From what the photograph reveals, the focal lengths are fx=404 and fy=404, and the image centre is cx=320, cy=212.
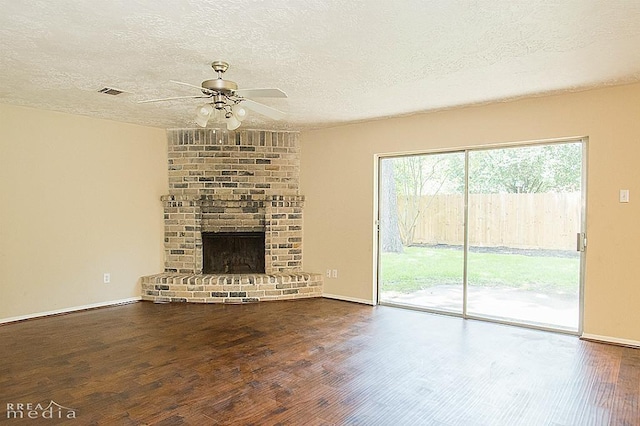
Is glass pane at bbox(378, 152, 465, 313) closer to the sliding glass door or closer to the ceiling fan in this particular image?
the sliding glass door

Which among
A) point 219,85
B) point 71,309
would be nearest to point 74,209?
point 71,309

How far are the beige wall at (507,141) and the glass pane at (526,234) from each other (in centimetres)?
19

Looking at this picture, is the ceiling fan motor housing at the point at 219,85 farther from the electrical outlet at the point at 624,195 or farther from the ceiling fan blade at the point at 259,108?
the electrical outlet at the point at 624,195

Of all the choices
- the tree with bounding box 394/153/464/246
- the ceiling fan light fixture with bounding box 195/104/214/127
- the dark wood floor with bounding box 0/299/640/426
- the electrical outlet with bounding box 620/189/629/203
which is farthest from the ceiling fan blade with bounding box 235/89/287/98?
the electrical outlet with bounding box 620/189/629/203

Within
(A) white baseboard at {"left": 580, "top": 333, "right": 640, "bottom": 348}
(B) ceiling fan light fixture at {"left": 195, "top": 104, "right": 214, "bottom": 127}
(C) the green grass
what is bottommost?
(A) white baseboard at {"left": 580, "top": 333, "right": 640, "bottom": 348}

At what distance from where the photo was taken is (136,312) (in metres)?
4.84

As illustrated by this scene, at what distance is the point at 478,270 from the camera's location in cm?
459

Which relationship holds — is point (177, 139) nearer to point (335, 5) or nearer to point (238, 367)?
point (238, 367)

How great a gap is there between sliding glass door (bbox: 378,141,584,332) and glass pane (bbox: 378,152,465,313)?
0.04ft

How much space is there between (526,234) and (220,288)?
3.76 metres

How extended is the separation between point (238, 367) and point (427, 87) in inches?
115

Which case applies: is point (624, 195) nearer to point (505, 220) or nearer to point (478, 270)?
point (505, 220)

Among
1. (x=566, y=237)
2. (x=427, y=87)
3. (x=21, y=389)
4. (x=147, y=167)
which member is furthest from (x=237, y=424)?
(x=147, y=167)

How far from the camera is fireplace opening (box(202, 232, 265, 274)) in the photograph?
5.91 metres
